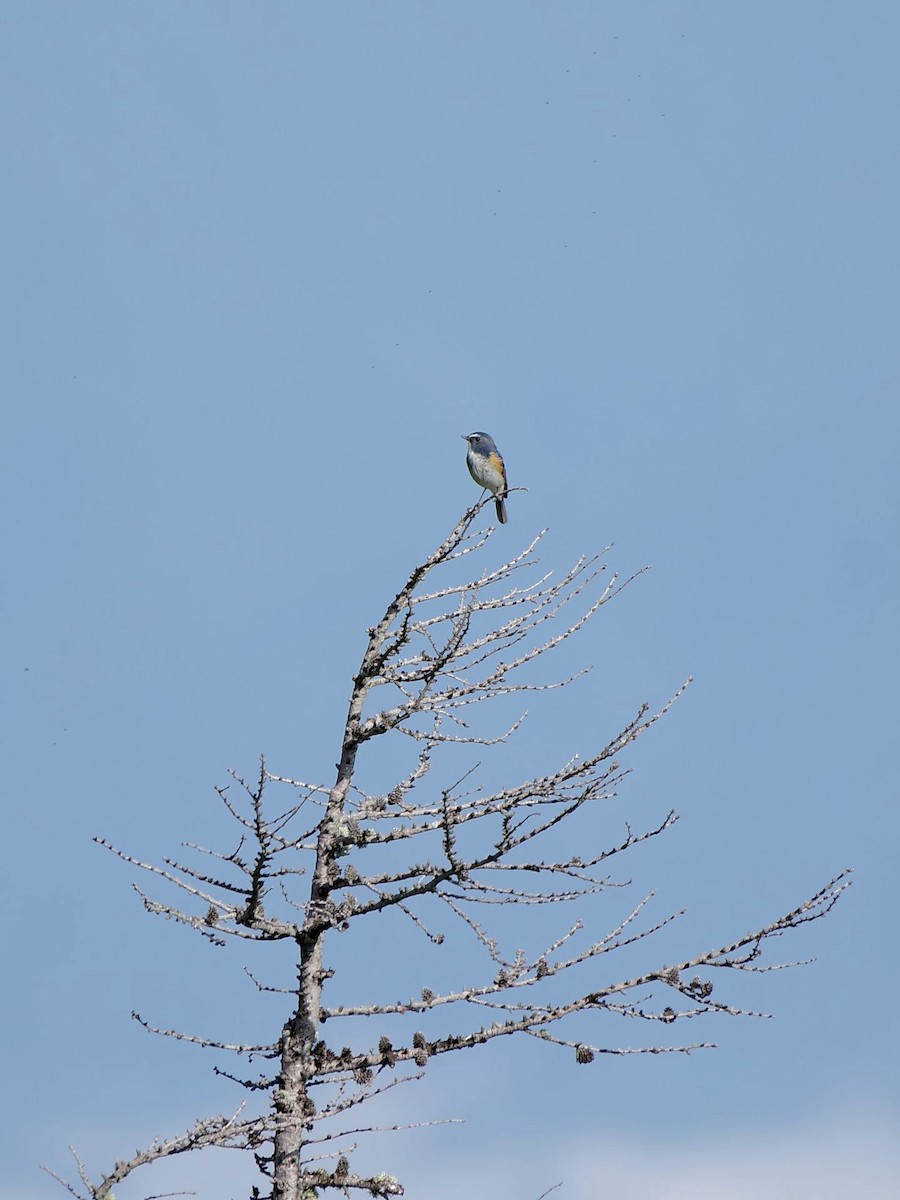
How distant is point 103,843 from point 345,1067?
7.90ft

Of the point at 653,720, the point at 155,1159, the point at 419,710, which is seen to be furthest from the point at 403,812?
the point at 155,1159

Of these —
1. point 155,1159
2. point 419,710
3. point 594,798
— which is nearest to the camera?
point 155,1159

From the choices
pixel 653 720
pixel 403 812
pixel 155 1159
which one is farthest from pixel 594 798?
pixel 155 1159

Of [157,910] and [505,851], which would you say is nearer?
[505,851]

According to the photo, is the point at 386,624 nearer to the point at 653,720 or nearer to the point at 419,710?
the point at 419,710

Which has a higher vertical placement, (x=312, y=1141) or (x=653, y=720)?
(x=653, y=720)

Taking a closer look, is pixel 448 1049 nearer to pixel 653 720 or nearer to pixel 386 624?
pixel 653 720

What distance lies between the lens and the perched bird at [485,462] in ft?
50.6

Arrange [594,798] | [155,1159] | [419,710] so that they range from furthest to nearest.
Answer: [419,710]
[594,798]
[155,1159]

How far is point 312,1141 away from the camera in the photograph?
8695mm

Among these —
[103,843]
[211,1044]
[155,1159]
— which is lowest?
[155,1159]

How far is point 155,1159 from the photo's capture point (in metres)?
8.21

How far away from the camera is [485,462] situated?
50.8 feet

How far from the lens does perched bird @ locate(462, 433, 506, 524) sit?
15.4m
